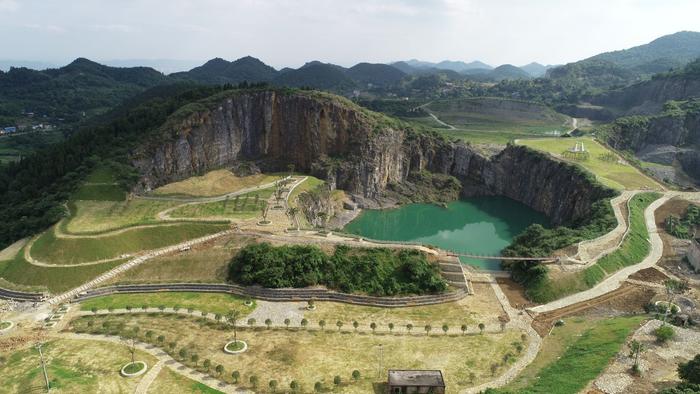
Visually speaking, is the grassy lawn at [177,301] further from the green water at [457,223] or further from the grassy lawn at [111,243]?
the green water at [457,223]

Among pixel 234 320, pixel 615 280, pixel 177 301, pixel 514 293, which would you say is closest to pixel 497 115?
pixel 615 280

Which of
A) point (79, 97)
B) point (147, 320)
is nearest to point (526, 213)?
point (147, 320)

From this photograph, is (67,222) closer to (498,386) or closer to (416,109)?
(498,386)

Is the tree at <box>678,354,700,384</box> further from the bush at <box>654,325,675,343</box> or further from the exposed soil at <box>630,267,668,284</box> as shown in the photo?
the exposed soil at <box>630,267,668,284</box>

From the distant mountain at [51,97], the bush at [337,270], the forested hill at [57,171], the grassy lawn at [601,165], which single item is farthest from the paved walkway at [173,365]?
the distant mountain at [51,97]

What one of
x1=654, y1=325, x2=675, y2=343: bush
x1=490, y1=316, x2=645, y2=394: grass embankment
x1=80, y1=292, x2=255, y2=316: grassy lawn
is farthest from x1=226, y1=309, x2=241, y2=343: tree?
x1=654, y1=325, x2=675, y2=343: bush
